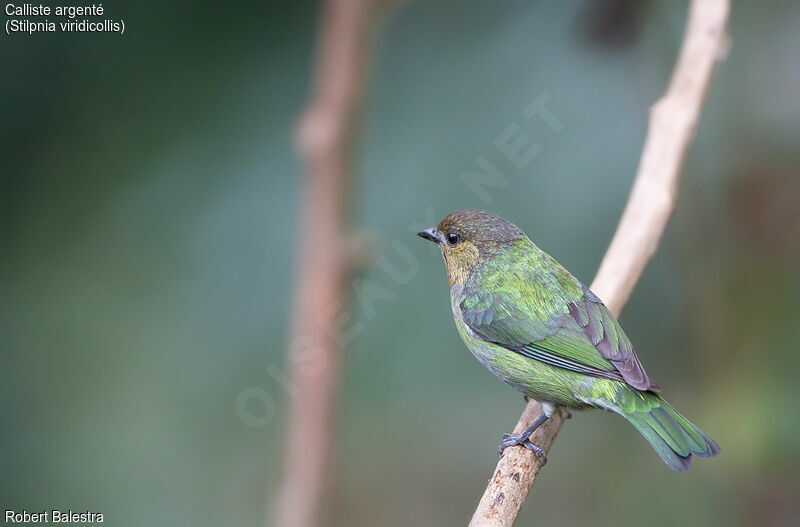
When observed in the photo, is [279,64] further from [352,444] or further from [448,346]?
[352,444]

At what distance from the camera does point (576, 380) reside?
2.85 meters

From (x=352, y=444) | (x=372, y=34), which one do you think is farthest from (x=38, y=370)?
(x=372, y=34)

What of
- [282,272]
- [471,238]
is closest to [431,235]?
[471,238]

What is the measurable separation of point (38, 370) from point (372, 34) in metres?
2.74

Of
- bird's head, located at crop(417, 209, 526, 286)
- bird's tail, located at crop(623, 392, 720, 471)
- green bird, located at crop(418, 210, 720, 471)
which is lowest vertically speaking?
bird's tail, located at crop(623, 392, 720, 471)

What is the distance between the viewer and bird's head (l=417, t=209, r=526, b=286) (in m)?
3.29

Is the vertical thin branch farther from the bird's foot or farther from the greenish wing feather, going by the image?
the greenish wing feather

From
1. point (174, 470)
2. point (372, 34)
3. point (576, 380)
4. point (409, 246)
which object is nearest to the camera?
point (372, 34)

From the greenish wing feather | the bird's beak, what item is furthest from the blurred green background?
the greenish wing feather

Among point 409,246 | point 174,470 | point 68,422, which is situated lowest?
point 174,470

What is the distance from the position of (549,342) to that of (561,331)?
0.19 ft

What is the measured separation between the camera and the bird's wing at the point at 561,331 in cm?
282

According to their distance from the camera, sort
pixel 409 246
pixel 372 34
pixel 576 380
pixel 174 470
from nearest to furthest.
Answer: pixel 372 34 → pixel 576 380 → pixel 174 470 → pixel 409 246

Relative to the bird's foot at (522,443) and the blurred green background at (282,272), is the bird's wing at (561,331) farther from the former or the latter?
the blurred green background at (282,272)
